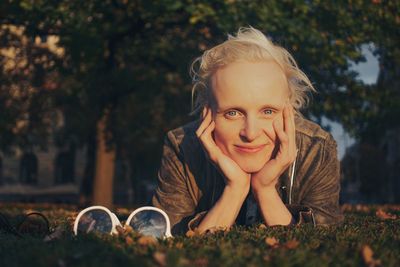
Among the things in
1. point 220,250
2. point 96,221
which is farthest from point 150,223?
point 220,250

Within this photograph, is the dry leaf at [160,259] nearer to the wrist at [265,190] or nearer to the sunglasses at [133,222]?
the sunglasses at [133,222]

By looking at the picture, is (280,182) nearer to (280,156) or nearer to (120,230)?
(280,156)

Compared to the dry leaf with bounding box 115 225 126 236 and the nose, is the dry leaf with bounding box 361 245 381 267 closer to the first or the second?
the nose

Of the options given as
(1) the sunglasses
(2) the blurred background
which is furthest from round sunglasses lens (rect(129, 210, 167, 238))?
(2) the blurred background

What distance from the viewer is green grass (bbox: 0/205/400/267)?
110 inches

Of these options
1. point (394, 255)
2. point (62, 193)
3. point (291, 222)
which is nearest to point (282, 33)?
point (291, 222)

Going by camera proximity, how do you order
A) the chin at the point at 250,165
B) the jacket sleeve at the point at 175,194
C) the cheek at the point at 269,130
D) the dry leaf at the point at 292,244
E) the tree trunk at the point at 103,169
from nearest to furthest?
the dry leaf at the point at 292,244
the cheek at the point at 269,130
the chin at the point at 250,165
the jacket sleeve at the point at 175,194
the tree trunk at the point at 103,169

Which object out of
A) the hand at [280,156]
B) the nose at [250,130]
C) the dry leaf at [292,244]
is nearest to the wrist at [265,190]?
the hand at [280,156]

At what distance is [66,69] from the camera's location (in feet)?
61.0

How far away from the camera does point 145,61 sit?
2088cm

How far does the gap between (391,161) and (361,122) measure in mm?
37469

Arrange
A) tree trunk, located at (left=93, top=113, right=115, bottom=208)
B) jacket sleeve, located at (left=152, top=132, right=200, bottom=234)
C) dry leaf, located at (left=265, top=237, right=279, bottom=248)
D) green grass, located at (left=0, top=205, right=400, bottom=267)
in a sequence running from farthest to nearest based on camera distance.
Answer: tree trunk, located at (left=93, top=113, right=115, bottom=208) < jacket sleeve, located at (left=152, top=132, right=200, bottom=234) < dry leaf, located at (left=265, top=237, right=279, bottom=248) < green grass, located at (left=0, top=205, right=400, bottom=267)

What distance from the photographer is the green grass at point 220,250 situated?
2.79 meters

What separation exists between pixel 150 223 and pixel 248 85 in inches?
44.5
